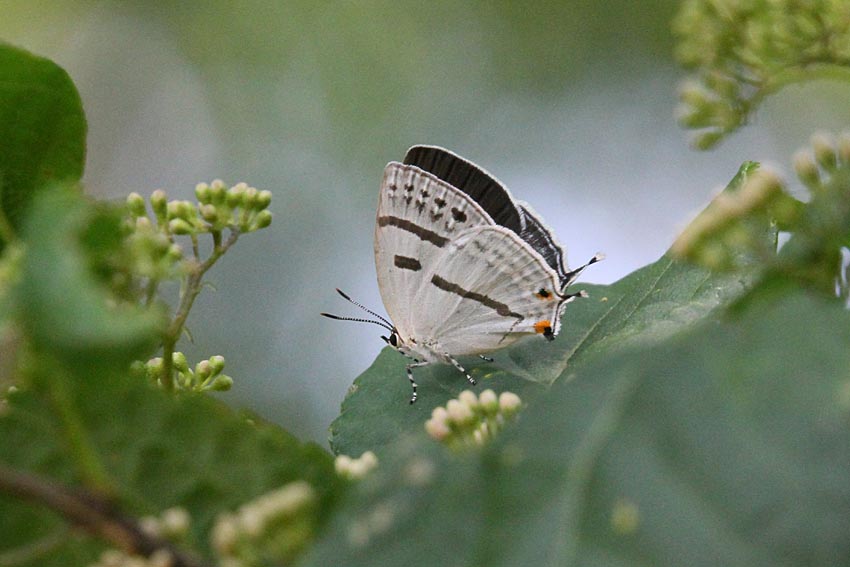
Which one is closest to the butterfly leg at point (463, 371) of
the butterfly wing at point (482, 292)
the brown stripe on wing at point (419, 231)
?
the butterfly wing at point (482, 292)

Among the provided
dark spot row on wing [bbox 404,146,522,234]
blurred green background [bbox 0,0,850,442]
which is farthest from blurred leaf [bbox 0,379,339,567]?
blurred green background [bbox 0,0,850,442]

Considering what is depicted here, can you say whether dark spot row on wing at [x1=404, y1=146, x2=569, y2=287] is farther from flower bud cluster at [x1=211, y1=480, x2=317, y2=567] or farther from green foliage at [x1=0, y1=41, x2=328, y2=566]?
flower bud cluster at [x1=211, y1=480, x2=317, y2=567]

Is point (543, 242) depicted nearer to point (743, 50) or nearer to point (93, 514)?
point (743, 50)

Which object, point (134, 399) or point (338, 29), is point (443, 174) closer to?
point (134, 399)

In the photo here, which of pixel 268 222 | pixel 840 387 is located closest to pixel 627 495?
pixel 840 387

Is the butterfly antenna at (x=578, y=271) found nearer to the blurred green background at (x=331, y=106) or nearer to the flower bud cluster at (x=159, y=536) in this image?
the flower bud cluster at (x=159, y=536)

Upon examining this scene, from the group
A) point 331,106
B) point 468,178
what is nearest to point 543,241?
point 468,178

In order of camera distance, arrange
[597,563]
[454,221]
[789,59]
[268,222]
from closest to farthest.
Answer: [597,563]
[789,59]
[268,222]
[454,221]
